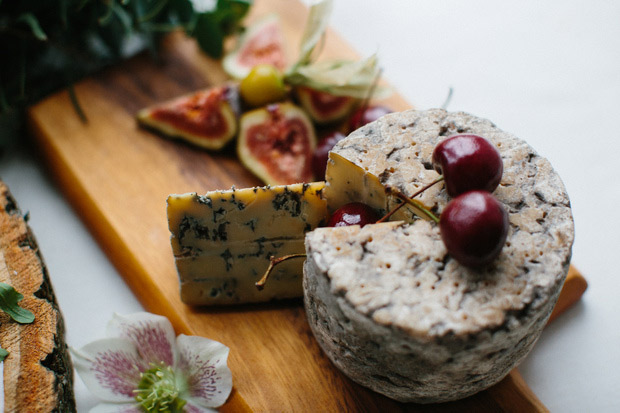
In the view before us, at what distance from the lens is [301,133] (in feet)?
8.57

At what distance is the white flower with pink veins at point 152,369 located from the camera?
195cm

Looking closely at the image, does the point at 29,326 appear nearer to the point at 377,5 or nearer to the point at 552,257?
the point at 552,257

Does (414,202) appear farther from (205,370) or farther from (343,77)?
(343,77)

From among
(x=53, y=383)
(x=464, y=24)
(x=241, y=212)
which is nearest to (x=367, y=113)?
(x=241, y=212)

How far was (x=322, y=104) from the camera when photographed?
2652mm

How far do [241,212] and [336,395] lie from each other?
0.68 m

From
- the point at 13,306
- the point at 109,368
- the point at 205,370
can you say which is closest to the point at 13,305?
the point at 13,306

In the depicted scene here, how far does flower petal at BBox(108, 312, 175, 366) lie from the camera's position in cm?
204

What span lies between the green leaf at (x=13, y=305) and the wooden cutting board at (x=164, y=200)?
0.51m

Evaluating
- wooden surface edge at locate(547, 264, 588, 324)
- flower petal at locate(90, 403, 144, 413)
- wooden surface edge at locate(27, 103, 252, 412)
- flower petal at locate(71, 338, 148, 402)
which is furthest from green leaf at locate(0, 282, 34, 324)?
wooden surface edge at locate(547, 264, 588, 324)

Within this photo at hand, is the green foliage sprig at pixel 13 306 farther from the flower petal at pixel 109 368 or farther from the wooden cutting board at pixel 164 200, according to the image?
the wooden cutting board at pixel 164 200

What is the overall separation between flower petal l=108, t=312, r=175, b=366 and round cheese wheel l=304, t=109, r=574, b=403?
1.77 feet

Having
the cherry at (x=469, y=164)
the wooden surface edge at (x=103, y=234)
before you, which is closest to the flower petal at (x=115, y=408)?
the wooden surface edge at (x=103, y=234)

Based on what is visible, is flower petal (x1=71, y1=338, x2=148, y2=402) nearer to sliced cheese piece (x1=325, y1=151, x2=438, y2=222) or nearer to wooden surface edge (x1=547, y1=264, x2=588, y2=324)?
sliced cheese piece (x1=325, y1=151, x2=438, y2=222)
